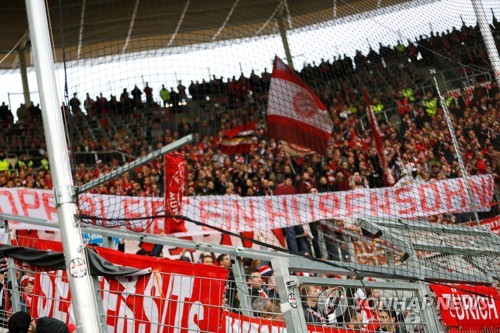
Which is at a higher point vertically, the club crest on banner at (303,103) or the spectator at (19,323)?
the club crest on banner at (303,103)

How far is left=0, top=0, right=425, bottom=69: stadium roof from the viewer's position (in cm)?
1084

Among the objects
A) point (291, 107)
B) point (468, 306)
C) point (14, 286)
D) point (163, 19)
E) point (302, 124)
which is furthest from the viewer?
point (163, 19)

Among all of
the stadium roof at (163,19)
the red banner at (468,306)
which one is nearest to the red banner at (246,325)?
the red banner at (468,306)

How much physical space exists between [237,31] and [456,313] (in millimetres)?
7051

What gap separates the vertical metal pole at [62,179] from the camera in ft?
16.1

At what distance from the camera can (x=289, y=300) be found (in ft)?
13.9

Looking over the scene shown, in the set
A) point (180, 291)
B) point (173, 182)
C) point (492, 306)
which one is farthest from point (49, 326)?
point (173, 182)

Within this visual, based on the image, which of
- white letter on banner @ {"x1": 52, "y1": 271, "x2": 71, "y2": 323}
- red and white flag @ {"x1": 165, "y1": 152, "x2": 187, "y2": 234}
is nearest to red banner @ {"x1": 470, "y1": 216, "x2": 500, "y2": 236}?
red and white flag @ {"x1": 165, "y1": 152, "x2": 187, "y2": 234}

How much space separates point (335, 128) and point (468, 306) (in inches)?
363

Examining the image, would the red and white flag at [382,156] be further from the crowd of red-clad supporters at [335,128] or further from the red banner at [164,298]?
the red banner at [164,298]

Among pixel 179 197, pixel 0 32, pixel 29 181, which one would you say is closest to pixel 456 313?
pixel 179 197

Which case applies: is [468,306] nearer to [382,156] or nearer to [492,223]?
[492,223]

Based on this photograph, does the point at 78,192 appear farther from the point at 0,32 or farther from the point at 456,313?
the point at 0,32

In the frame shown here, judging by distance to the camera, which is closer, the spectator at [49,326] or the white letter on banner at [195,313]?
the spectator at [49,326]
